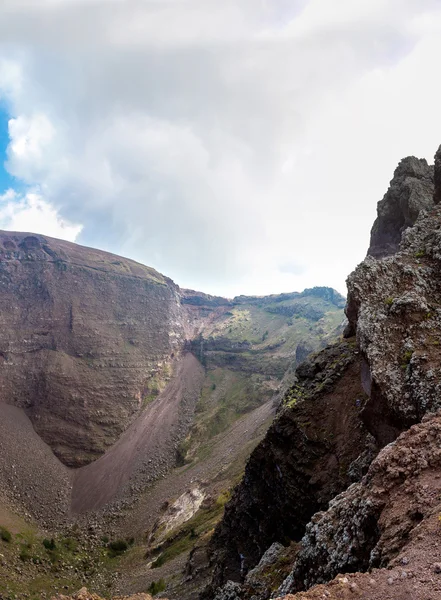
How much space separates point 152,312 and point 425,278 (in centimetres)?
14348

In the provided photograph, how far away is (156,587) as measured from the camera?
3928cm

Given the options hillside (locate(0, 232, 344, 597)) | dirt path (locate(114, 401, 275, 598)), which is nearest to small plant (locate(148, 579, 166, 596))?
hillside (locate(0, 232, 344, 597))

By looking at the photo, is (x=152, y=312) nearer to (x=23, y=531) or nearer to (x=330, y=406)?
(x=23, y=531)

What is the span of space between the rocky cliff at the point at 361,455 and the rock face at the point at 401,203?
47.5 feet

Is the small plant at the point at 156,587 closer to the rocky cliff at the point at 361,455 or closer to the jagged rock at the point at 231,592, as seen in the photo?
the rocky cliff at the point at 361,455

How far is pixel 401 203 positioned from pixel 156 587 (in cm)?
5869

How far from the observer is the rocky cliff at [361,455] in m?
9.39

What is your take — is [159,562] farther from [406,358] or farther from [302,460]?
[406,358]

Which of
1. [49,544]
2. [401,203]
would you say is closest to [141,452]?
[49,544]

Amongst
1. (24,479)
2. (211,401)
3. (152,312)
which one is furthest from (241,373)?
(24,479)

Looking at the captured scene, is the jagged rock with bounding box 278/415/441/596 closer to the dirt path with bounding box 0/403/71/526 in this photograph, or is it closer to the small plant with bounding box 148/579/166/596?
the small plant with bounding box 148/579/166/596

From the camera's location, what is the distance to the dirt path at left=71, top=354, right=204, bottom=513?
78.3 metres

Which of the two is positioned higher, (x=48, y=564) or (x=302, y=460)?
(x=302, y=460)

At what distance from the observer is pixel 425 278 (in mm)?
17047
